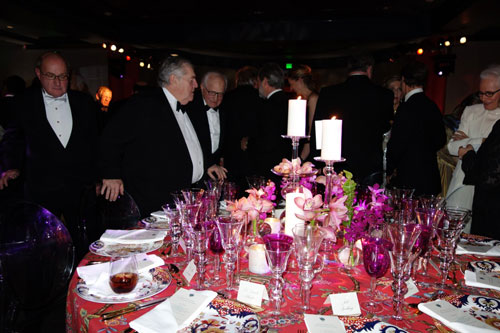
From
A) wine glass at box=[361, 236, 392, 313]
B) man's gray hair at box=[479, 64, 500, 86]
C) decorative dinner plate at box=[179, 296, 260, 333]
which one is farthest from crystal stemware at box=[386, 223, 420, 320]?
man's gray hair at box=[479, 64, 500, 86]

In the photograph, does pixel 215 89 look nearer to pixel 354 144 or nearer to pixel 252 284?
pixel 354 144

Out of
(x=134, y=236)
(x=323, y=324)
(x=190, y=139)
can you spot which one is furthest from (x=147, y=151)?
(x=323, y=324)

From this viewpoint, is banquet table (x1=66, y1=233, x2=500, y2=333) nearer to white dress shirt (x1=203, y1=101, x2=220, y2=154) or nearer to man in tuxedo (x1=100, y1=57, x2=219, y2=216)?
man in tuxedo (x1=100, y1=57, x2=219, y2=216)

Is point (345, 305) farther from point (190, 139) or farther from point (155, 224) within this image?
point (190, 139)

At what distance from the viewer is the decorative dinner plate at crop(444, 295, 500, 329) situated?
1.10 m

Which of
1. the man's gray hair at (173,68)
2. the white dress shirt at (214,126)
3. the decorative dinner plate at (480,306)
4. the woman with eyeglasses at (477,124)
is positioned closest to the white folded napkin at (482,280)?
the decorative dinner plate at (480,306)

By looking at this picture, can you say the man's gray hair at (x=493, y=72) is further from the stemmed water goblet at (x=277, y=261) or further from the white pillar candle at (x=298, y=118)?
the stemmed water goblet at (x=277, y=261)

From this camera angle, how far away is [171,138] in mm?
2582

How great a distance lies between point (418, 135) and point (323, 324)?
8.26 ft

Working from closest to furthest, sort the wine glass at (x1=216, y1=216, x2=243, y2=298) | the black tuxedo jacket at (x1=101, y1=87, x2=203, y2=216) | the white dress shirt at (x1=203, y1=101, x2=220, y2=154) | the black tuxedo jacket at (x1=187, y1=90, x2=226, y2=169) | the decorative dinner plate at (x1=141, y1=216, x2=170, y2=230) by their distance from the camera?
the wine glass at (x1=216, y1=216, x2=243, y2=298), the decorative dinner plate at (x1=141, y1=216, x2=170, y2=230), the black tuxedo jacket at (x1=101, y1=87, x2=203, y2=216), the black tuxedo jacket at (x1=187, y1=90, x2=226, y2=169), the white dress shirt at (x1=203, y1=101, x2=220, y2=154)

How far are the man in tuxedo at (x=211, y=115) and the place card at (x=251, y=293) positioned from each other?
6.01ft

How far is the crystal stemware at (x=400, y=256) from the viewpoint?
1.10 m

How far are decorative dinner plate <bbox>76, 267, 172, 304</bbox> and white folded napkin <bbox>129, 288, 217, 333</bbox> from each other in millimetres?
111

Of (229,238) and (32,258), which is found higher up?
(229,238)
